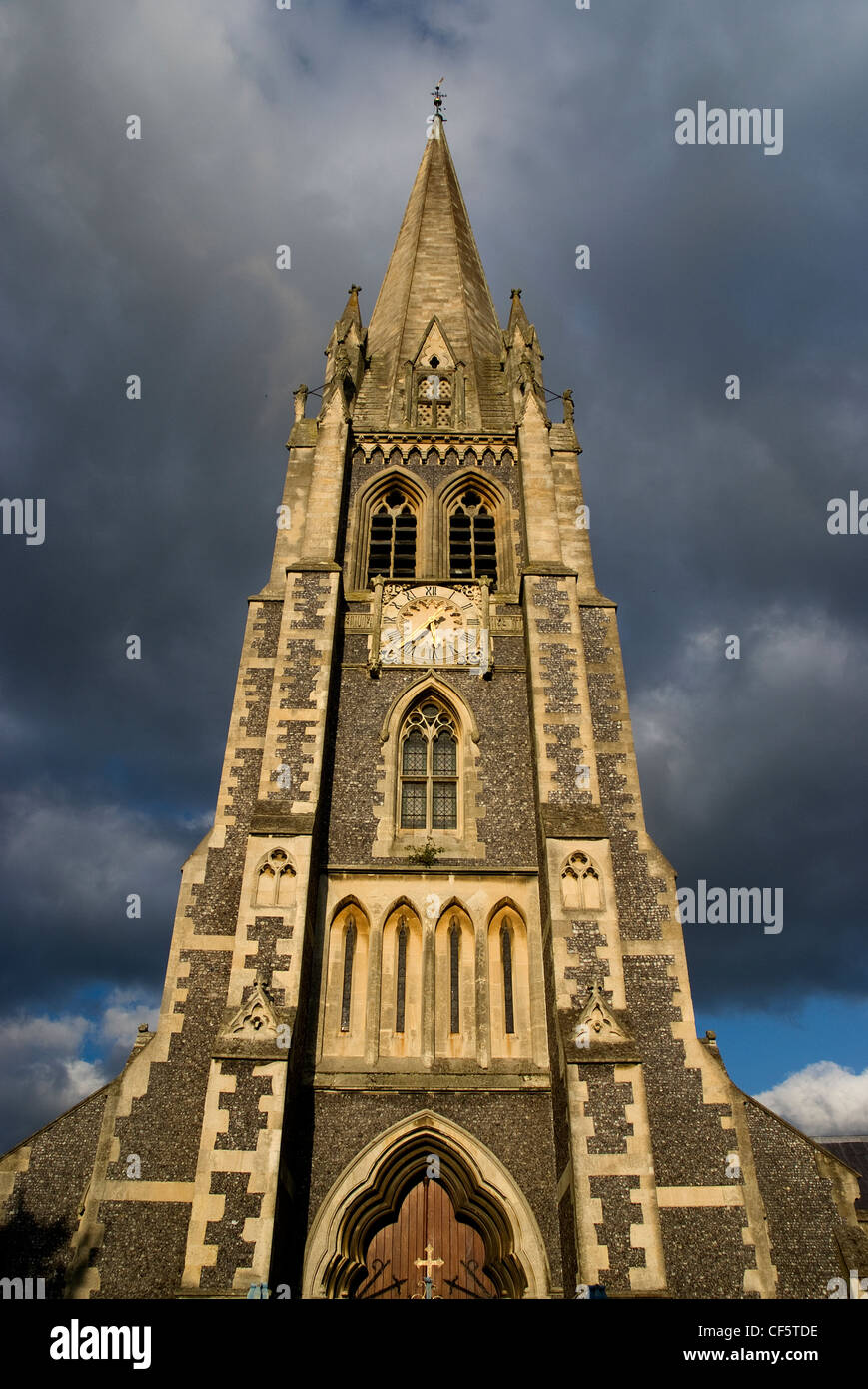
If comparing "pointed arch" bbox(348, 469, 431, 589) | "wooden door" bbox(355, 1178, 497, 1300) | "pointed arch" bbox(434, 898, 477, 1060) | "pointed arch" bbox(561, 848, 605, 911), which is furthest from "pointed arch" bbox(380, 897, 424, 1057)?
"pointed arch" bbox(348, 469, 431, 589)

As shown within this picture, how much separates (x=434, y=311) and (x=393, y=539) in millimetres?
10232

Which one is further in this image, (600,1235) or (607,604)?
(607,604)

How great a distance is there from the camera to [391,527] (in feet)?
61.7

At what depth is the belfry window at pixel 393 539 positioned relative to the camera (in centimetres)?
1820

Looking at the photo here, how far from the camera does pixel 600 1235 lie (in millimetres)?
Answer: 9688

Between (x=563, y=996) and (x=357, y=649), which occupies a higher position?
(x=357, y=649)

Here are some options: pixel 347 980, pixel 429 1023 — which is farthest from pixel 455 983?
pixel 347 980

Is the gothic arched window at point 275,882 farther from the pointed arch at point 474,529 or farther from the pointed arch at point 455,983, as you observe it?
the pointed arch at point 474,529

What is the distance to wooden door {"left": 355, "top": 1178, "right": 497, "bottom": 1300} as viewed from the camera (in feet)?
36.8

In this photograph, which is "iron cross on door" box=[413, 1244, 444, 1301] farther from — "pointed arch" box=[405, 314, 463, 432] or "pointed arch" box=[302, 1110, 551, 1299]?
"pointed arch" box=[405, 314, 463, 432]

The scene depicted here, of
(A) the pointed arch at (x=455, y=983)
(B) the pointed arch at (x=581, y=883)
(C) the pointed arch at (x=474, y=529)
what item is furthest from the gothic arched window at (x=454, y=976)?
(C) the pointed arch at (x=474, y=529)
